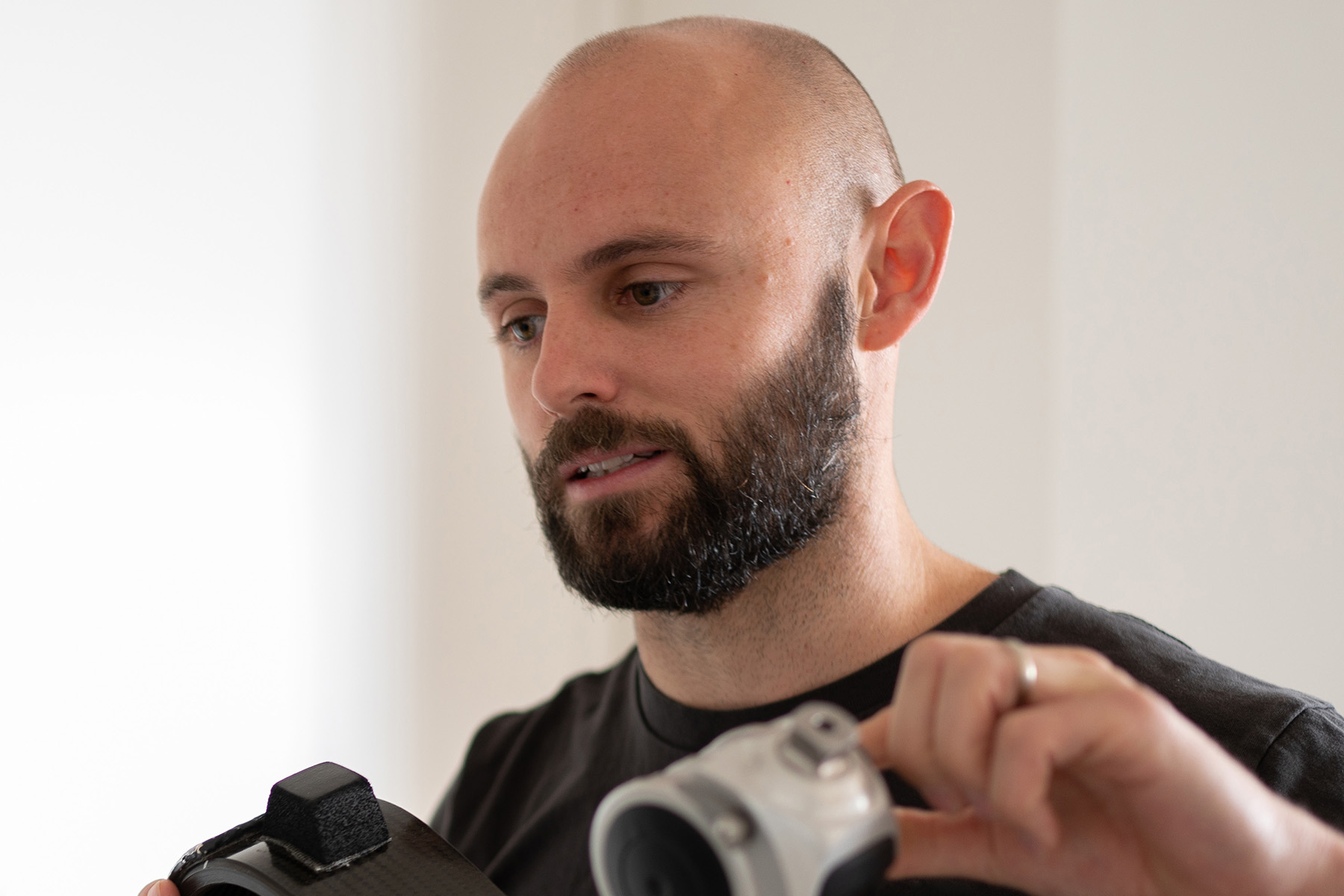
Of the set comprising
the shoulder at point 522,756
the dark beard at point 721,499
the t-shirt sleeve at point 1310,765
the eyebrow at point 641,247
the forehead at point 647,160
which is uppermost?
the forehead at point 647,160

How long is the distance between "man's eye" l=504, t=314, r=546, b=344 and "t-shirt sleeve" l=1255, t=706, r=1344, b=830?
735 mm

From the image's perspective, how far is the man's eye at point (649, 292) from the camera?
3.06 ft

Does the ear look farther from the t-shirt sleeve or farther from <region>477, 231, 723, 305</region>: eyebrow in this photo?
the t-shirt sleeve

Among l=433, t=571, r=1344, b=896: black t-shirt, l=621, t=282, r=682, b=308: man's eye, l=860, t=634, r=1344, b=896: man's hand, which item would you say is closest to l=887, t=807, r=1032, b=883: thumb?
l=860, t=634, r=1344, b=896: man's hand

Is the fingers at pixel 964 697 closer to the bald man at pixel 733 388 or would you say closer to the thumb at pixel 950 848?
the thumb at pixel 950 848

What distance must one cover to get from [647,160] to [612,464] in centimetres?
28

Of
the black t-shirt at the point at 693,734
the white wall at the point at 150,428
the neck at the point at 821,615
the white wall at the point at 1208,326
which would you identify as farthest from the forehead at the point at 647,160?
the white wall at the point at 1208,326

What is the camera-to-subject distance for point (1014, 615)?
3.13ft

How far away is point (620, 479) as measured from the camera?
0.93 meters

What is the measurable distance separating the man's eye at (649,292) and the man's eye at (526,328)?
12 cm

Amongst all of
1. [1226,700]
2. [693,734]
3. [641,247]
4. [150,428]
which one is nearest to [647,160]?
[641,247]

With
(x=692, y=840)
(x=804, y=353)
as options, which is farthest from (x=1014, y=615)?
(x=692, y=840)

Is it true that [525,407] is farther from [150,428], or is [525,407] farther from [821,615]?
[150,428]

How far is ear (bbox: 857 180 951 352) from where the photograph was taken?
1.05 m
